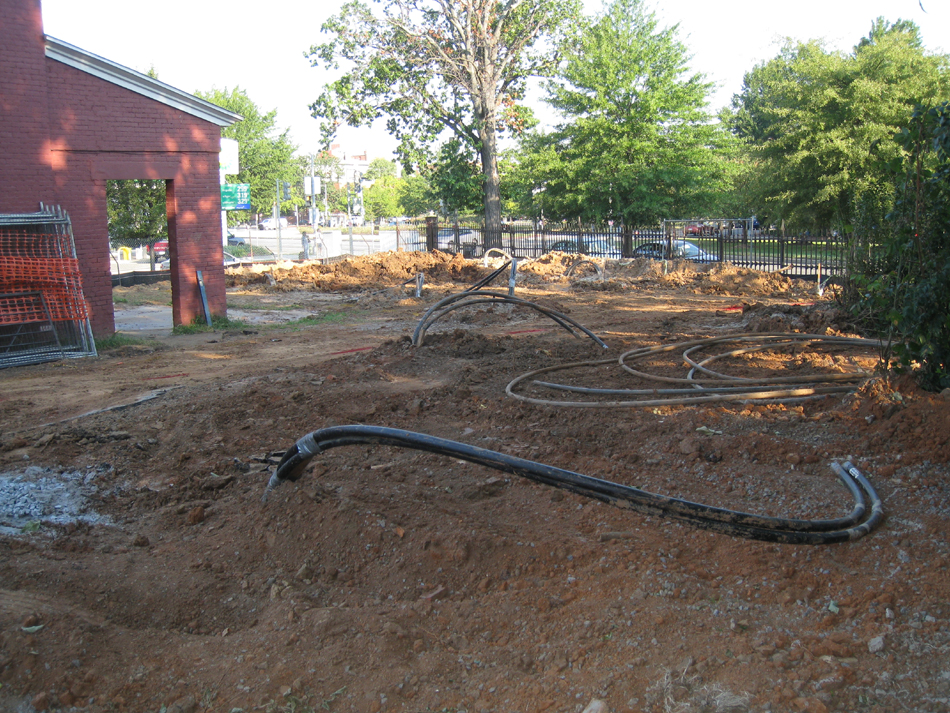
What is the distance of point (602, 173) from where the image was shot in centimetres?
3712

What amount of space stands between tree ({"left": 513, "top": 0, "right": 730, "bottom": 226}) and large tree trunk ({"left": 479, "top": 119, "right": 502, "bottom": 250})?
10.4 ft

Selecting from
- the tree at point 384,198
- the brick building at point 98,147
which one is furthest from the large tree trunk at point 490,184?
the tree at point 384,198

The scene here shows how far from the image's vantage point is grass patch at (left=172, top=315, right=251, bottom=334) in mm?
15961

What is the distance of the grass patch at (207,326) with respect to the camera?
15961 millimetres

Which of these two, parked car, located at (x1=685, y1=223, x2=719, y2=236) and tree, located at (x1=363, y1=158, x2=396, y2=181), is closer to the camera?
parked car, located at (x1=685, y1=223, x2=719, y2=236)

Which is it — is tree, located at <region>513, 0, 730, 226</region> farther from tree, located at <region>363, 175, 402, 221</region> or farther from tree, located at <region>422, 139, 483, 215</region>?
tree, located at <region>363, 175, 402, 221</region>

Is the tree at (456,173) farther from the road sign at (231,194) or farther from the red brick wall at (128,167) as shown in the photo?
the red brick wall at (128,167)

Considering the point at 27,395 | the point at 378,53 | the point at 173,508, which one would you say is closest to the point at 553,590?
the point at 173,508

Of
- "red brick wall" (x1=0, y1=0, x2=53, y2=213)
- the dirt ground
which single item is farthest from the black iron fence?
"red brick wall" (x1=0, y1=0, x2=53, y2=213)

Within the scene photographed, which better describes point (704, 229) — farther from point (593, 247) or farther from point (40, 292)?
point (40, 292)

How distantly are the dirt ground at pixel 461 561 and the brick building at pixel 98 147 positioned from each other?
586cm

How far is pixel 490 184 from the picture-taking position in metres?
35.8

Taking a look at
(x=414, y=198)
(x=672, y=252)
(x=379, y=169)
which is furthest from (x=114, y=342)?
(x=379, y=169)

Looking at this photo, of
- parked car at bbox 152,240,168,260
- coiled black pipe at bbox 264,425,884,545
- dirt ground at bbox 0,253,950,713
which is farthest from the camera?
parked car at bbox 152,240,168,260
